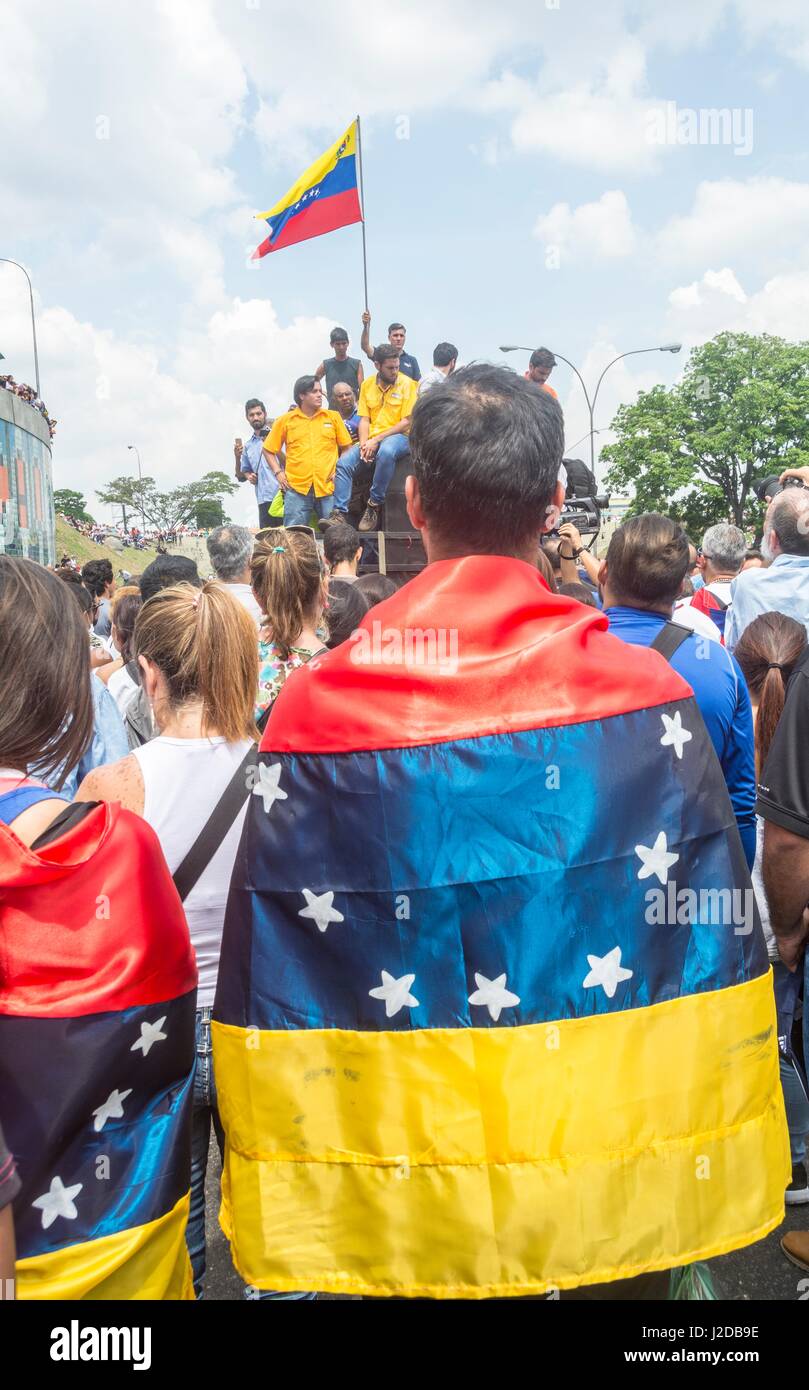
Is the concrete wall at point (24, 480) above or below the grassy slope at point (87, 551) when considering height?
above

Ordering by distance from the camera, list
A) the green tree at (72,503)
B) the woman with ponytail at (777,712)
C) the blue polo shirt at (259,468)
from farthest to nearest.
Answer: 1. the green tree at (72,503)
2. the blue polo shirt at (259,468)
3. the woman with ponytail at (777,712)

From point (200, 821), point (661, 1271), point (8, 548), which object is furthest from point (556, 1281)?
point (8, 548)

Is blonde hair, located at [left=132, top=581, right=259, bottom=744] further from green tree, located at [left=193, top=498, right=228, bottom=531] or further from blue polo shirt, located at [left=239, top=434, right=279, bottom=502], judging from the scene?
green tree, located at [left=193, top=498, right=228, bottom=531]

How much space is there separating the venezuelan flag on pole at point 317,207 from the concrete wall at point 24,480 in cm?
1248

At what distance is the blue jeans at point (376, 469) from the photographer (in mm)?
8477

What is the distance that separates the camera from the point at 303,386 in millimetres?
8703

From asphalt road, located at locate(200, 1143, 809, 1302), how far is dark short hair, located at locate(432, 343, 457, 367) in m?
7.55

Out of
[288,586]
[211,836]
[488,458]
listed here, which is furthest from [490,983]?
[288,586]

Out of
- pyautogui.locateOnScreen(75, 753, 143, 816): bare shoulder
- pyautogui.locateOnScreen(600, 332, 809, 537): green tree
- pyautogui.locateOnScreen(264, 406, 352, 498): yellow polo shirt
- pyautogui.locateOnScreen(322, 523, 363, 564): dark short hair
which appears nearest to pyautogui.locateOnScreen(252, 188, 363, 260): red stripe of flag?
pyautogui.locateOnScreen(264, 406, 352, 498): yellow polo shirt

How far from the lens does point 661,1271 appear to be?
1.54 metres

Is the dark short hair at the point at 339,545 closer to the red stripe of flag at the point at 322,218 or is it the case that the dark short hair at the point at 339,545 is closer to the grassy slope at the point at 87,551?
the red stripe of flag at the point at 322,218

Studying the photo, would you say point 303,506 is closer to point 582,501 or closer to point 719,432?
point 582,501

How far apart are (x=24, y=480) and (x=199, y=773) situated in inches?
961

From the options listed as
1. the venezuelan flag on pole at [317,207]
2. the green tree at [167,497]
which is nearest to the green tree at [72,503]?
the green tree at [167,497]
